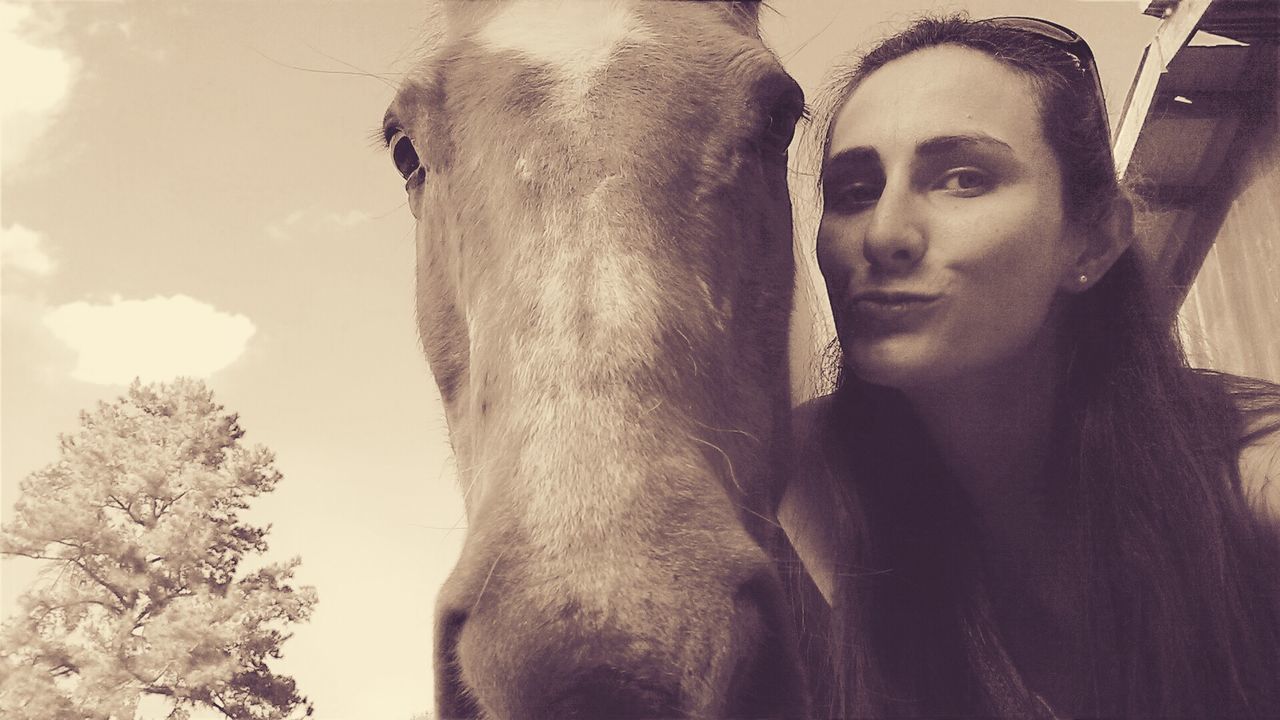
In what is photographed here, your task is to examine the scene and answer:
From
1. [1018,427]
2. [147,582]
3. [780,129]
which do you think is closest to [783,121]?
[780,129]

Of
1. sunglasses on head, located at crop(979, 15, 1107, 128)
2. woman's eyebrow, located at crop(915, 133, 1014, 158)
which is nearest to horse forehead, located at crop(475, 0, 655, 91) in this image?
woman's eyebrow, located at crop(915, 133, 1014, 158)

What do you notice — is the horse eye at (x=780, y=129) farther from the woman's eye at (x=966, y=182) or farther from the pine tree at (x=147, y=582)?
the pine tree at (x=147, y=582)

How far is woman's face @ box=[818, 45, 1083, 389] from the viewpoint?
1.62 metres

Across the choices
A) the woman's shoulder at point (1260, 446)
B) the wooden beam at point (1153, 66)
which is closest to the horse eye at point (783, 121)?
the woman's shoulder at point (1260, 446)

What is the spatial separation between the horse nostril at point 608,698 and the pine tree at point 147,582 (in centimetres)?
981

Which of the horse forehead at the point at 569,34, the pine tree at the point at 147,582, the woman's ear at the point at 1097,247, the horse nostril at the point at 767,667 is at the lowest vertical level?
the pine tree at the point at 147,582

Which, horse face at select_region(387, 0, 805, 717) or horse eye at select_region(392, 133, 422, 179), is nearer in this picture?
horse face at select_region(387, 0, 805, 717)

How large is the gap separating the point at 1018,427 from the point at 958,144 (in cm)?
63

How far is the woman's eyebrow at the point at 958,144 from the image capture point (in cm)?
166

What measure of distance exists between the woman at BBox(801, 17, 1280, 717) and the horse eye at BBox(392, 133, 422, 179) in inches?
37.1

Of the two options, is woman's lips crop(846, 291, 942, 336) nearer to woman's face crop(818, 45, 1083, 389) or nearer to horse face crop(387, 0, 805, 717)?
woman's face crop(818, 45, 1083, 389)

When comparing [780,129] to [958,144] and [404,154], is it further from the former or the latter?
[404,154]

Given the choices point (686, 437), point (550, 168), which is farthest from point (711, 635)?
point (550, 168)

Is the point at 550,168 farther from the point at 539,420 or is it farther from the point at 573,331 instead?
the point at 539,420
